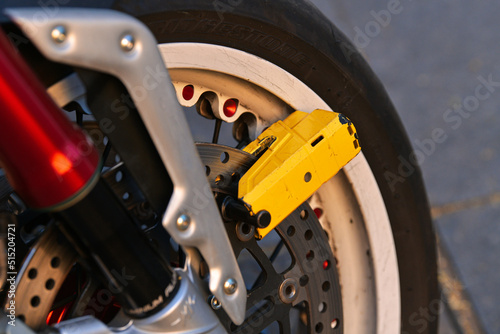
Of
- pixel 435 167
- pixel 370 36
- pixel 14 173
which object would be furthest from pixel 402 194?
pixel 370 36

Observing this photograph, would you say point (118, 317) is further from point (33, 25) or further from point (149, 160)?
point (33, 25)

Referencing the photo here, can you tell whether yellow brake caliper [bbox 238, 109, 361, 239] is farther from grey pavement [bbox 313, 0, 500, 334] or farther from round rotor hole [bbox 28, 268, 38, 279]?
grey pavement [bbox 313, 0, 500, 334]

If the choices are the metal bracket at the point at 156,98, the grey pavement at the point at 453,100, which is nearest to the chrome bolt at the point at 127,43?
the metal bracket at the point at 156,98

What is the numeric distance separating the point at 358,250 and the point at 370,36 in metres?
1.57

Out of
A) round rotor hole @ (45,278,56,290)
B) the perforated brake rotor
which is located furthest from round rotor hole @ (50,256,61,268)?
the perforated brake rotor

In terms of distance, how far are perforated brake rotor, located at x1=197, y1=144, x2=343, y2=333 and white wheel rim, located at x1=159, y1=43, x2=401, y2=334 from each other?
0.40 ft

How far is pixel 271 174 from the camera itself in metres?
0.95

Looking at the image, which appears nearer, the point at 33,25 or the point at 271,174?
the point at 33,25

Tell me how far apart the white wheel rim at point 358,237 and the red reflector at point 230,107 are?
0.19 feet

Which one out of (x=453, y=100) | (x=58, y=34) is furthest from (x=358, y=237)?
(x=453, y=100)

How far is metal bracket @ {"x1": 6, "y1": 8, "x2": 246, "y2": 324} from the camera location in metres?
0.69

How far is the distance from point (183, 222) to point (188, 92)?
28cm

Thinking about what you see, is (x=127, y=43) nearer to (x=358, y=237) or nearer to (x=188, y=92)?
(x=188, y=92)

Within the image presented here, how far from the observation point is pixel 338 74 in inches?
43.1
